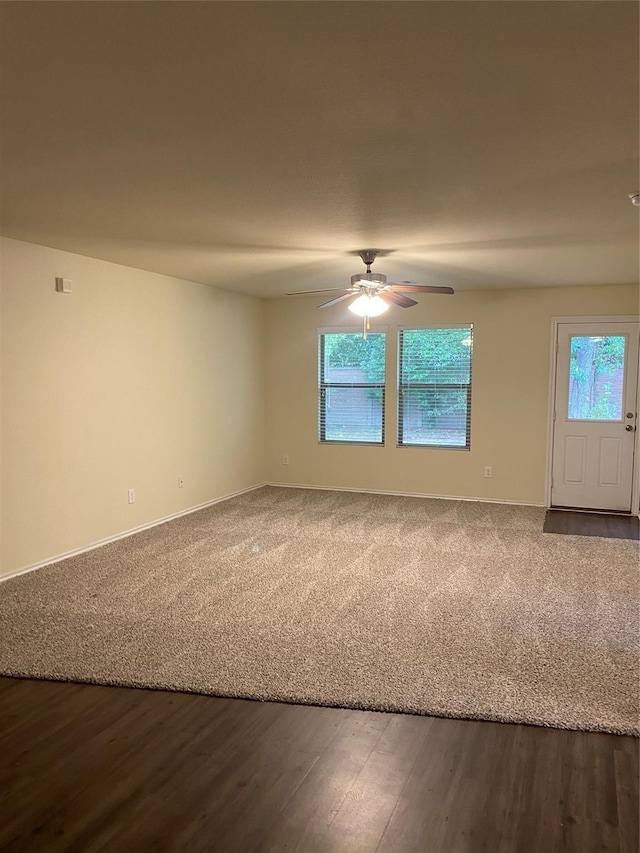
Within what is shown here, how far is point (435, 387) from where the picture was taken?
6891mm

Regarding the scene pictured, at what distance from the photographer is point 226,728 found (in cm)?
252

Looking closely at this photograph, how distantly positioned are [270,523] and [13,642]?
9.23 ft

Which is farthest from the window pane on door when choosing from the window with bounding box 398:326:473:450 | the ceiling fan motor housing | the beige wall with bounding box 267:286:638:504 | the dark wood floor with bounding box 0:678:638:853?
the dark wood floor with bounding box 0:678:638:853

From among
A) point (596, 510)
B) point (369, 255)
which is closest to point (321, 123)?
point (369, 255)

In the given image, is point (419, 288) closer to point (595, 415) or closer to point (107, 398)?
point (107, 398)

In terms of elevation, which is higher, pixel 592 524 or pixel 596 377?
pixel 596 377

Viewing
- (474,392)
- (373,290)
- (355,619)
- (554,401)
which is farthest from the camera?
(474,392)

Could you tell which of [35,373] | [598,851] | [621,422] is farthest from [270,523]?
[598,851]

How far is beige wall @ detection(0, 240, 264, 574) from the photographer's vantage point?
4.23 m

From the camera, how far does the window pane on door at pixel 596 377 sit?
620cm

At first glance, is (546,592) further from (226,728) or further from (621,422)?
(621,422)

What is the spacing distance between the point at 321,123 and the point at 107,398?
11.3 ft

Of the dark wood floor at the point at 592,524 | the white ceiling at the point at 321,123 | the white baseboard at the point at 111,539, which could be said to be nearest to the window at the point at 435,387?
the dark wood floor at the point at 592,524

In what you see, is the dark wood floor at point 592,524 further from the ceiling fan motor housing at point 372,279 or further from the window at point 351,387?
the ceiling fan motor housing at point 372,279
